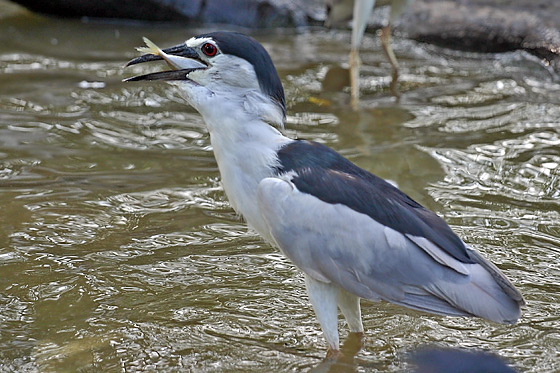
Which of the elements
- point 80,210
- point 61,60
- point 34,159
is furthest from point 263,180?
point 61,60

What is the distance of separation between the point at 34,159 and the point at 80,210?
958mm

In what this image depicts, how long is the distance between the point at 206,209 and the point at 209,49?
177 centimetres

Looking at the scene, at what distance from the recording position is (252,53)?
3.30 meters

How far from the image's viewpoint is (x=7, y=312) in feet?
12.1

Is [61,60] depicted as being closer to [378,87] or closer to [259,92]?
[378,87]

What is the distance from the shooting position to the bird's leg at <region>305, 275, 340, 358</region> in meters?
3.33

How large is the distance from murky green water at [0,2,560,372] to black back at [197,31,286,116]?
1069 millimetres

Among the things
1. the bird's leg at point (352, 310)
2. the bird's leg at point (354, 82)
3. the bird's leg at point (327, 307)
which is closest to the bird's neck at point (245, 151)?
the bird's leg at point (327, 307)

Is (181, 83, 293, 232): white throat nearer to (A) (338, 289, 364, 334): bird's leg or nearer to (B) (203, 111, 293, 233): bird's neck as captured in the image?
(B) (203, 111, 293, 233): bird's neck

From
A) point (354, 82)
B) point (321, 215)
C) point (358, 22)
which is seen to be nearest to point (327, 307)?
point (321, 215)

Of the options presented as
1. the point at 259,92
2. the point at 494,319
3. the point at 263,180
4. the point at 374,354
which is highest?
the point at 259,92

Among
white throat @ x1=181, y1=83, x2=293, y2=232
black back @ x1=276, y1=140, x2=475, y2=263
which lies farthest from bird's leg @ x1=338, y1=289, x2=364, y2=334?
white throat @ x1=181, y1=83, x2=293, y2=232

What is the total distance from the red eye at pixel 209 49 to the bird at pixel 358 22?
3.83m

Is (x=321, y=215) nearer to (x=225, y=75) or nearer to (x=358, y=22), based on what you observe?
(x=225, y=75)
